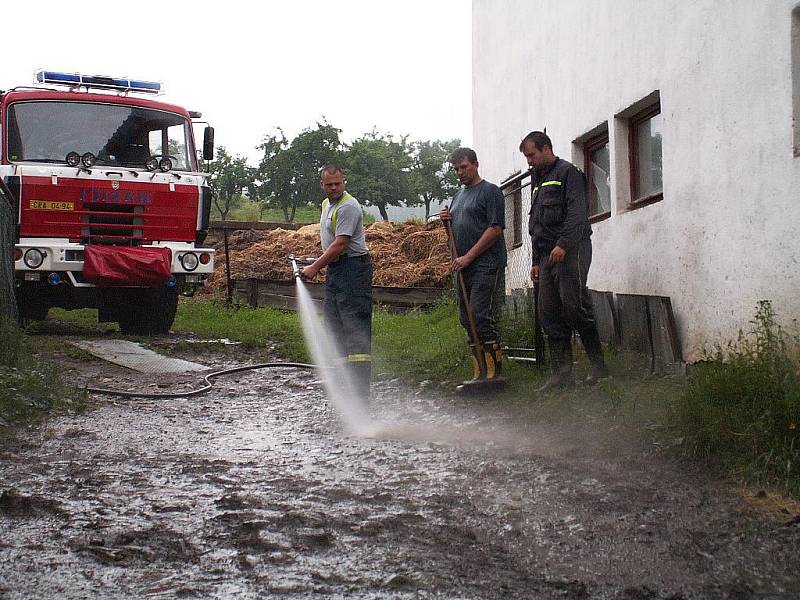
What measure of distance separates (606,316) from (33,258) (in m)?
7.00

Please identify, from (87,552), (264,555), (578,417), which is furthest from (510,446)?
(87,552)

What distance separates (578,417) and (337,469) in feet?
5.96

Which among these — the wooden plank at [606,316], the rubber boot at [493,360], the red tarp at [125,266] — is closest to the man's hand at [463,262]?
the rubber boot at [493,360]

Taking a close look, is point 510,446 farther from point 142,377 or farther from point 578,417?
point 142,377

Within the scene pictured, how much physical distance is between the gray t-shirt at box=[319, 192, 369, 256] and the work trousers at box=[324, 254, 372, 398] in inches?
3.7

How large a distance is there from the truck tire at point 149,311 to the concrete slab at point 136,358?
130 centimetres

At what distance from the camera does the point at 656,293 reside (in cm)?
809

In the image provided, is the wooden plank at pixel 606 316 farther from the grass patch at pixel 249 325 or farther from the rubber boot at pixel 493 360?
the grass patch at pixel 249 325

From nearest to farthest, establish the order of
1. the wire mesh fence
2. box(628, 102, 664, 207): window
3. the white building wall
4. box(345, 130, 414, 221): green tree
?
the white building wall < box(628, 102, 664, 207): window < the wire mesh fence < box(345, 130, 414, 221): green tree

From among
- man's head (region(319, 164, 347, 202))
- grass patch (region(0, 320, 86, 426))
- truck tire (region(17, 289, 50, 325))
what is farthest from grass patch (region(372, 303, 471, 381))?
truck tire (region(17, 289, 50, 325))

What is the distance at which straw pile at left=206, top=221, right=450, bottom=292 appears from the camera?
62.6ft

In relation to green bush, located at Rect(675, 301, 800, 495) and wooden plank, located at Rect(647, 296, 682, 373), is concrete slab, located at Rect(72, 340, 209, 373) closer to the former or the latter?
wooden plank, located at Rect(647, 296, 682, 373)

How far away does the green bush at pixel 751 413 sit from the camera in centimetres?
462

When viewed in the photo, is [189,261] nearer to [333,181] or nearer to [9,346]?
[9,346]
